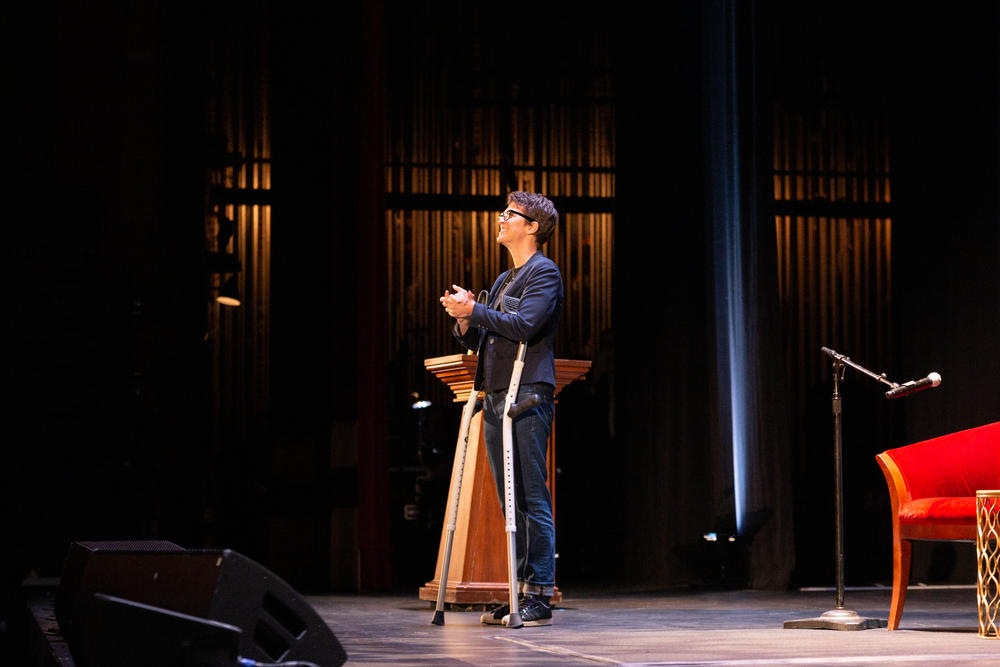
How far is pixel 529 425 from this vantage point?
3.96 metres

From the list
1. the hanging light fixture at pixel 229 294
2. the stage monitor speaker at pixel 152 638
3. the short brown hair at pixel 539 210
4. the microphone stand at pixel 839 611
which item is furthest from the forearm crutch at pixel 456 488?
the hanging light fixture at pixel 229 294

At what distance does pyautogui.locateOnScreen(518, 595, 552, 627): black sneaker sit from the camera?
12.7 feet

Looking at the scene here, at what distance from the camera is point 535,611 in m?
3.92

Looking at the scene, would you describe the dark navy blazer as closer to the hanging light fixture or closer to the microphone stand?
the microphone stand

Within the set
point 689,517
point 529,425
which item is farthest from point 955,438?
point 689,517

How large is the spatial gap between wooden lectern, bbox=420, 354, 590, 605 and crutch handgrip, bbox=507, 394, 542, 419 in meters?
0.53

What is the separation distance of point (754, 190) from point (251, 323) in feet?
→ 10.2

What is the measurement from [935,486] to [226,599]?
8.96 ft

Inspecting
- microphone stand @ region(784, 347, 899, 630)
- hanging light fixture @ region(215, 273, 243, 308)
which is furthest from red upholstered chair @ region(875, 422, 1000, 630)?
hanging light fixture @ region(215, 273, 243, 308)

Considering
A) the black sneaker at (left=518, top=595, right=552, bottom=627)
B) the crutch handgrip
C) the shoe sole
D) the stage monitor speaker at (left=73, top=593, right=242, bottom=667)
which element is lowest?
the shoe sole

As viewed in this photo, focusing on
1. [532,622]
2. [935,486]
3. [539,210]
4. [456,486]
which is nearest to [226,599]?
[532,622]

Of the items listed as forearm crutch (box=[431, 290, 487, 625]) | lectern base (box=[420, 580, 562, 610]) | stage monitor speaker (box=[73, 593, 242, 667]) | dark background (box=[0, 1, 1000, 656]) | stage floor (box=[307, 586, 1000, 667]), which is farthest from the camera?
dark background (box=[0, 1, 1000, 656])

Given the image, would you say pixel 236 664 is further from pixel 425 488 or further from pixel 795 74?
pixel 795 74

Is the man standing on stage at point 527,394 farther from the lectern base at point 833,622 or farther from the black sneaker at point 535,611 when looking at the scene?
the lectern base at point 833,622
